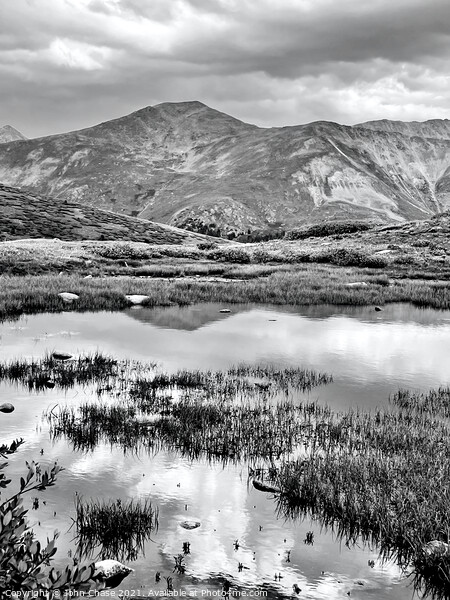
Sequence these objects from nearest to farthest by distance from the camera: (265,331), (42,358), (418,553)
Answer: (418,553) → (42,358) → (265,331)

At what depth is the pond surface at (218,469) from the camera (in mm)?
6293

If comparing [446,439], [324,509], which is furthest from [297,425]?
[324,509]

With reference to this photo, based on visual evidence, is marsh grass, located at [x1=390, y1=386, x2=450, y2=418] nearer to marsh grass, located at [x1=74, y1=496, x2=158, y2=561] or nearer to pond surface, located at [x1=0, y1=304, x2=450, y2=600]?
pond surface, located at [x1=0, y1=304, x2=450, y2=600]

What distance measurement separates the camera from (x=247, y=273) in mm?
48469

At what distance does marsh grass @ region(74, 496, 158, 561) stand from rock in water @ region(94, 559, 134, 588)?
1.25 feet

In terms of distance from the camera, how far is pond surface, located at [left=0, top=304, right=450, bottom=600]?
6293 millimetres

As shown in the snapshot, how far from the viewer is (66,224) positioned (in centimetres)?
8669

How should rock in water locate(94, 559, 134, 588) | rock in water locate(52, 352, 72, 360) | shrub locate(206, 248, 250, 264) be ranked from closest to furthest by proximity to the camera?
rock in water locate(94, 559, 134, 588)
rock in water locate(52, 352, 72, 360)
shrub locate(206, 248, 250, 264)

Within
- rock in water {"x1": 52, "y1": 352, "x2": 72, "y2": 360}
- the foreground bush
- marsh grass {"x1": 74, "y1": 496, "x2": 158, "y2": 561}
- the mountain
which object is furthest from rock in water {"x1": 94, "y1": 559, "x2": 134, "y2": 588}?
the mountain

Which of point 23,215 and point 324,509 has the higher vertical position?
point 23,215

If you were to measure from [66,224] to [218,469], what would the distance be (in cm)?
8319

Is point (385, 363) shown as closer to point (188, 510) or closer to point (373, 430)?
point (373, 430)

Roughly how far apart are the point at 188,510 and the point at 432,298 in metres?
30.1

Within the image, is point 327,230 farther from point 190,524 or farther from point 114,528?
point 114,528
